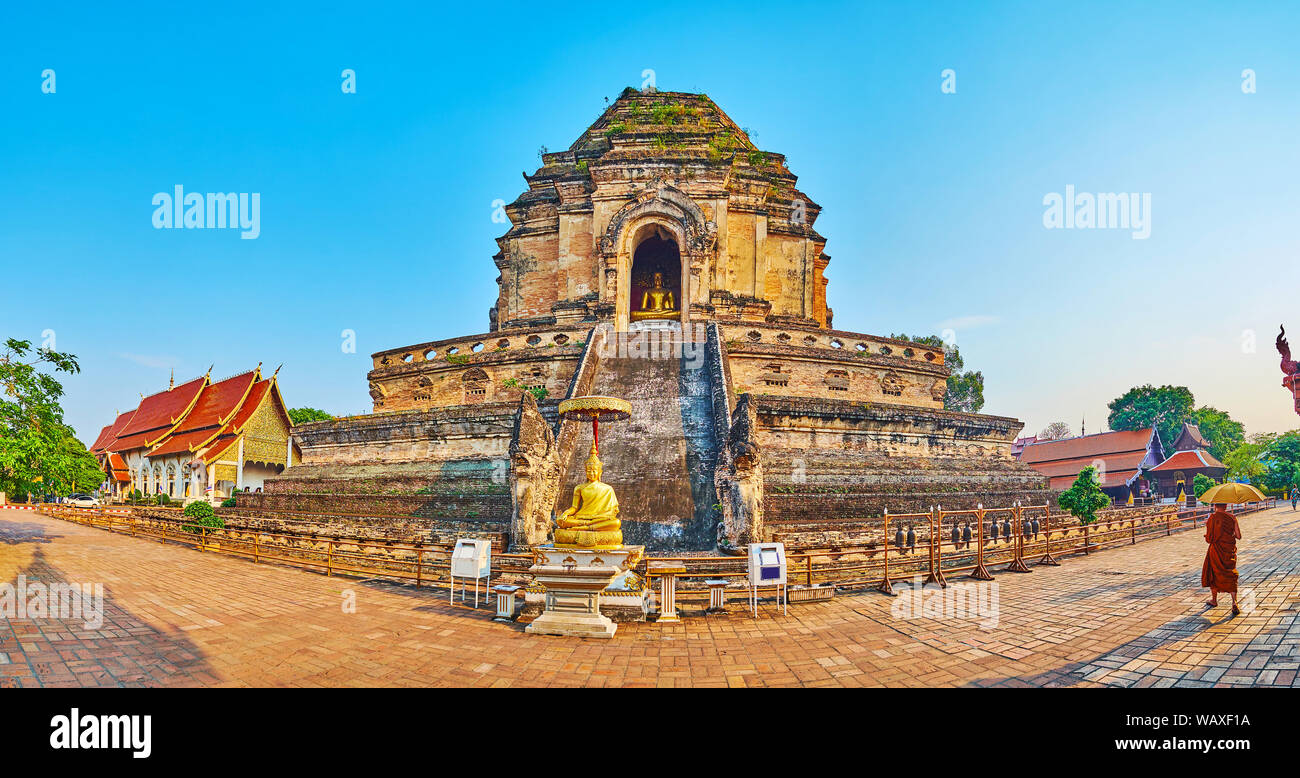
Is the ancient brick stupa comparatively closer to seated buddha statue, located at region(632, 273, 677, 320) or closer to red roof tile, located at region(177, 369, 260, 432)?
seated buddha statue, located at region(632, 273, 677, 320)

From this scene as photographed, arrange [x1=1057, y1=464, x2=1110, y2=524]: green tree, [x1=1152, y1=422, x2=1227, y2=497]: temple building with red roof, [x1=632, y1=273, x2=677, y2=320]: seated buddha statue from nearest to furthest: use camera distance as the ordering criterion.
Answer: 1. [x1=1057, y1=464, x2=1110, y2=524]: green tree
2. [x1=632, y1=273, x2=677, y2=320]: seated buddha statue
3. [x1=1152, y1=422, x2=1227, y2=497]: temple building with red roof

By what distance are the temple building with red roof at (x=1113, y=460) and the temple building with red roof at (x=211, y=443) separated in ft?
137

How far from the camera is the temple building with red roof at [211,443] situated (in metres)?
27.4

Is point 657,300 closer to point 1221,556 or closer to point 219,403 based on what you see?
point 1221,556

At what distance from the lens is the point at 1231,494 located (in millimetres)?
9422

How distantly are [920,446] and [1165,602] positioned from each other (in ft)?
29.9

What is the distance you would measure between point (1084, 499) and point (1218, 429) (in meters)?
60.9

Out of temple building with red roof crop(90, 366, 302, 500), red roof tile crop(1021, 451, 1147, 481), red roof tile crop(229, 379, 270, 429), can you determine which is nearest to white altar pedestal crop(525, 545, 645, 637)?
temple building with red roof crop(90, 366, 302, 500)

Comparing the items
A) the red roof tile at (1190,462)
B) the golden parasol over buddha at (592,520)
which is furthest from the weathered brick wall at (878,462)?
the red roof tile at (1190,462)

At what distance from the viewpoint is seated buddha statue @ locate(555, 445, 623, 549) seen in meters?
7.91

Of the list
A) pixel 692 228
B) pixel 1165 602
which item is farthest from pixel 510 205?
pixel 1165 602

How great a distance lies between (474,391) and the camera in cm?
2034

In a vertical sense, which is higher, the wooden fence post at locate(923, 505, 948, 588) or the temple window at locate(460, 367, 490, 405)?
the temple window at locate(460, 367, 490, 405)

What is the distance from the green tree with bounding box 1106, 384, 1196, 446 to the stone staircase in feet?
170
